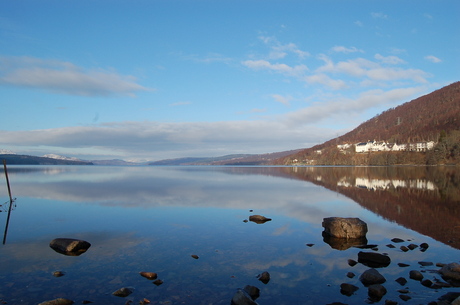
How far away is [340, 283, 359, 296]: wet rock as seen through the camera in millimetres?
9916

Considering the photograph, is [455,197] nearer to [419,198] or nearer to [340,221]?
[419,198]

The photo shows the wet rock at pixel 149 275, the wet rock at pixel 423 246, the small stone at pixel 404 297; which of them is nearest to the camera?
the small stone at pixel 404 297

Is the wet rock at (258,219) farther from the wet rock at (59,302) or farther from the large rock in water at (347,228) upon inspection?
the wet rock at (59,302)

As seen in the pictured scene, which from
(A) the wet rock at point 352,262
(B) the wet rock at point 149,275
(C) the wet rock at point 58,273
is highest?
(B) the wet rock at point 149,275

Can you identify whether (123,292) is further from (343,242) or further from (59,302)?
(343,242)

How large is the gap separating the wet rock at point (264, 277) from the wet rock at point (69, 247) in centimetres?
901

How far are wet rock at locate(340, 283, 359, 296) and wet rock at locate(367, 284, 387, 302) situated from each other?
Answer: 0.46 m

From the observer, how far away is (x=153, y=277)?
11.1 meters

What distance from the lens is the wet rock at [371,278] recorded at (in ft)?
35.1

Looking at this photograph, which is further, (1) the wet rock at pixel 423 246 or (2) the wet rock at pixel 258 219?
(2) the wet rock at pixel 258 219

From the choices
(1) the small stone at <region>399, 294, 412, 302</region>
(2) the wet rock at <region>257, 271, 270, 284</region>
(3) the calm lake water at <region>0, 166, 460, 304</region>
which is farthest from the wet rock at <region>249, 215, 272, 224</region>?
(1) the small stone at <region>399, 294, 412, 302</region>

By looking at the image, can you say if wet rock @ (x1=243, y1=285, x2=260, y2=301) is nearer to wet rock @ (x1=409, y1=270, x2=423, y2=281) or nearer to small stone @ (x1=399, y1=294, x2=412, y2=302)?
small stone @ (x1=399, y1=294, x2=412, y2=302)

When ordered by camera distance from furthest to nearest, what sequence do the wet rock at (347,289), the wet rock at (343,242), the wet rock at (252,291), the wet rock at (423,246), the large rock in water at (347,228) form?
the large rock in water at (347,228) → the wet rock at (343,242) → the wet rock at (423,246) → the wet rock at (347,289) → the wet rock at (252,291)

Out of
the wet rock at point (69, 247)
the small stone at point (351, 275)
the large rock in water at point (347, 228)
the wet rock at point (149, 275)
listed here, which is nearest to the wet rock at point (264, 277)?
the small stone at point (351, 275)
